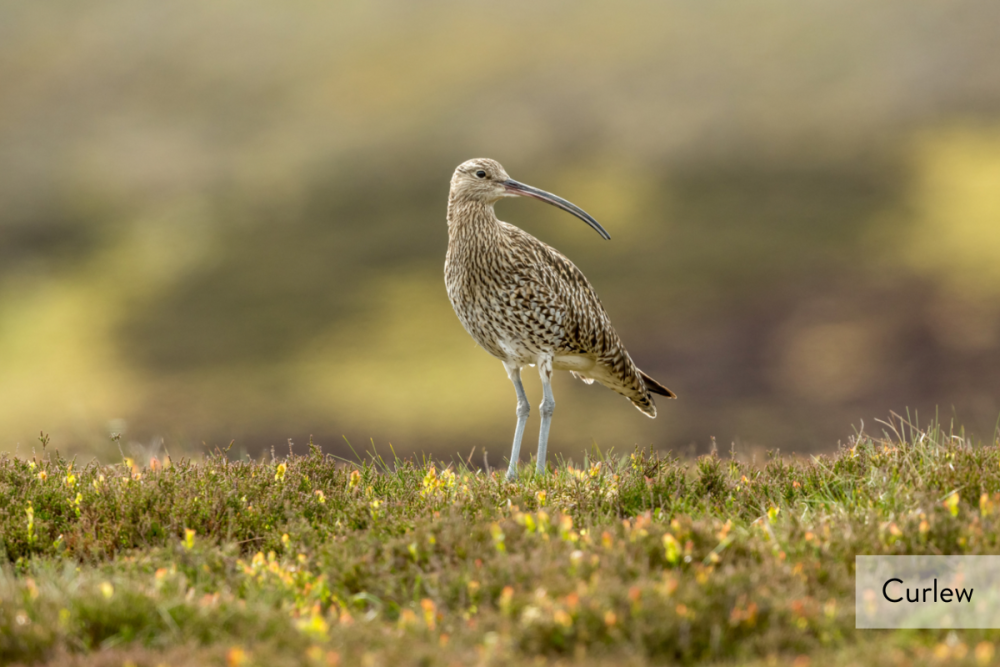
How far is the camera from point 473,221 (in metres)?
8.29

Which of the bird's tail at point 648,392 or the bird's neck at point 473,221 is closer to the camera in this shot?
the bird's neck at point 473,221

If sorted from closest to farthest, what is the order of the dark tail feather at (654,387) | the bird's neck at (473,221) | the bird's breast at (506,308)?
the bird's breast at (506,308)
the bird's neck at (473,221)
the dark tail feather at (654,387)

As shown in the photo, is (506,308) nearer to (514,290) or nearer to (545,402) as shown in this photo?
(514,290)

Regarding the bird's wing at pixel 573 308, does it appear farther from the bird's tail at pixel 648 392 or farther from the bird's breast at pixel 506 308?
the bird's tail at pixel 648 392

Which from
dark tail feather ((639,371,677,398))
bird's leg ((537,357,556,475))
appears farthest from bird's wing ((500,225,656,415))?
dark tail feather ((639,371,677,398))

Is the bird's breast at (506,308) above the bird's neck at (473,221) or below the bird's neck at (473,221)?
below

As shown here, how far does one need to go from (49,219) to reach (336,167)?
11.1 m

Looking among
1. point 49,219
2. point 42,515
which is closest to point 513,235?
point 42,515

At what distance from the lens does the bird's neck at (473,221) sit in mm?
8242

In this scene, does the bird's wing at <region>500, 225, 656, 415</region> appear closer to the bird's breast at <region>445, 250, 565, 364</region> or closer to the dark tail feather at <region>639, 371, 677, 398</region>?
the bird's breast at <region>445, 250, 565, 364</region>

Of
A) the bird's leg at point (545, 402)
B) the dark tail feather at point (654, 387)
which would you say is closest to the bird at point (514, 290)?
the bird's leg at point (545, 402)

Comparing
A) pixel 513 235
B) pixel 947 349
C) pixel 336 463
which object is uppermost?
pixel 947 349

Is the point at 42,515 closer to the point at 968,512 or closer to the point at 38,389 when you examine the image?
the point at 968,512

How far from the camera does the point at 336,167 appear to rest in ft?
106
